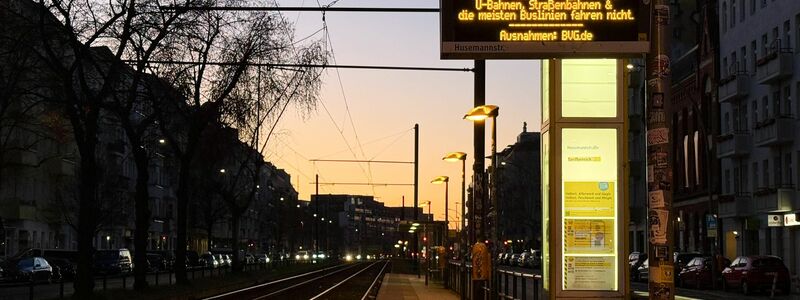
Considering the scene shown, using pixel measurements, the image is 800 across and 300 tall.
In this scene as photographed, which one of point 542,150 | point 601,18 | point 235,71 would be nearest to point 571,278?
point 542,150

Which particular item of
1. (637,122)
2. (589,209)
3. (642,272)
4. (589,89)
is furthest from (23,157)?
(589,209)

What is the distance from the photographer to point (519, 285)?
2089cm

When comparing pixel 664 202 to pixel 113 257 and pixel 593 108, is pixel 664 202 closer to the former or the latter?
pixel 593 108

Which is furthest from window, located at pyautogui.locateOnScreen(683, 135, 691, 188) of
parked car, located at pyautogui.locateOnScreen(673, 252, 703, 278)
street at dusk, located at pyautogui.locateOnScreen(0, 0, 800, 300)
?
parked car, located at pyautogui.locateOnScreen(673, 252, 703, 278)

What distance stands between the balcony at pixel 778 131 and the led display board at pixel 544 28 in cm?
4917

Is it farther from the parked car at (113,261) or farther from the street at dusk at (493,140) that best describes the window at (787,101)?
the parked car at (113,261)

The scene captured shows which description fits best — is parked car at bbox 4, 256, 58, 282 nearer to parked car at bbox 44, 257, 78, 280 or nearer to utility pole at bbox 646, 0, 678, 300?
parked car at bbox 44, 257, 78, 280

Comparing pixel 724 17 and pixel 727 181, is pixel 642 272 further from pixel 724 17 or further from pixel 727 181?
pixel 724 17

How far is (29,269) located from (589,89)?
43.7 meters

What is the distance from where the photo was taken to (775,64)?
2367 inches

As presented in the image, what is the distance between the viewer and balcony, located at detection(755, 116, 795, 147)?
198ft

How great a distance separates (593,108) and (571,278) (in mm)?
2651

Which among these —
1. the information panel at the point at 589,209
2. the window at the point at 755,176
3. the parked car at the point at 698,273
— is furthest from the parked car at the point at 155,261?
the information panel at the point at 589,209

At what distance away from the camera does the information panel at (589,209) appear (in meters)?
17.5
